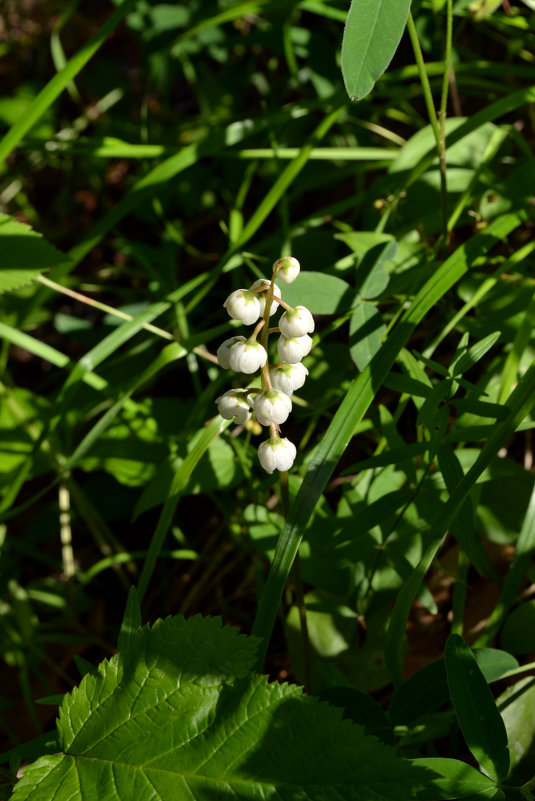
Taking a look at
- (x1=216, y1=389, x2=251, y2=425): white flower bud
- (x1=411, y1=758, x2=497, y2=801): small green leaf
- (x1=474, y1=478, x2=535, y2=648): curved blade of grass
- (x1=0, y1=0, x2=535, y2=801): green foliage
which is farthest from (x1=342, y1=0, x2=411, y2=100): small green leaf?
(x1=411, y1=758, x2=497, y2=801): small green leaf

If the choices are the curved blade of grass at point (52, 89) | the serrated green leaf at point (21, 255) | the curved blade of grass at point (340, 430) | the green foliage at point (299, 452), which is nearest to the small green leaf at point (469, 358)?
the green foliage at point (299, 452)

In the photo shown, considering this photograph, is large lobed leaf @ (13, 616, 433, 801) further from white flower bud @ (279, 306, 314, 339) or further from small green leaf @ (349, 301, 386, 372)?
small green leaf @ (349, 301, 386, 372)

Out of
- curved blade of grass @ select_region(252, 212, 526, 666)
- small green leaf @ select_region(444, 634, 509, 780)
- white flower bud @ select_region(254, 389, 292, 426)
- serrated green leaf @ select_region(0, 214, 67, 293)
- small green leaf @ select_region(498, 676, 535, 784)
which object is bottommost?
small green leaf @ select_region(498, 676, 535, 784)

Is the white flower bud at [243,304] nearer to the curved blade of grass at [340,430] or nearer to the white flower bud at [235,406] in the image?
the white flower bud at [235,406]

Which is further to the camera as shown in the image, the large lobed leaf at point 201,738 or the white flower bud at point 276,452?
the white flower bud at point 276,452

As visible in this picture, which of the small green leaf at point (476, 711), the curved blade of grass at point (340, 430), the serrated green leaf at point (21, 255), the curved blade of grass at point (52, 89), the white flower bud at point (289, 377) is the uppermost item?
the curved blade of grass at point (52, 89)

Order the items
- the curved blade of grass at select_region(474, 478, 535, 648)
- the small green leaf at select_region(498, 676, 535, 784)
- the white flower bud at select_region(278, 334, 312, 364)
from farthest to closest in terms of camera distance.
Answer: the curved blade of grass at select_region(474, 478, 535, 648), the small green leaf at select_region(498, 676, 535, 784), the white flower bud at select_region(278, 334, 312, 364)
